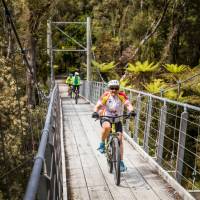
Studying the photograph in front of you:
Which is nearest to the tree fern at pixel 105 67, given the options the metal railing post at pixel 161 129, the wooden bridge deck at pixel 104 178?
the wooden bridge deck at pixel 104 178

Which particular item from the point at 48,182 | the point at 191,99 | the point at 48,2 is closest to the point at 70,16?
the point at 48,2

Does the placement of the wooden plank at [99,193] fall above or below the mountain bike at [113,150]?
below

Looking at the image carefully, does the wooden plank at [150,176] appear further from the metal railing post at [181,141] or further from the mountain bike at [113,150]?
the mountain bike at [113,150]

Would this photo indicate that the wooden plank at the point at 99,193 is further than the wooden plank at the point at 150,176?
No

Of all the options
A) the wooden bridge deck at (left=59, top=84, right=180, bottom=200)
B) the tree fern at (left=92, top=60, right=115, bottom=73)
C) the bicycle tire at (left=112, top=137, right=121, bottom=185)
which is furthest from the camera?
the tree fern at (left=92, top=60, right=115, bottom=73)

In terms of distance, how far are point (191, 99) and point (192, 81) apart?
8.01 ft

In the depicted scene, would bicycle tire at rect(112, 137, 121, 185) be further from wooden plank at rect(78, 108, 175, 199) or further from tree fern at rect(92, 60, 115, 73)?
tree fern at rect(92, 60, 115, 73)

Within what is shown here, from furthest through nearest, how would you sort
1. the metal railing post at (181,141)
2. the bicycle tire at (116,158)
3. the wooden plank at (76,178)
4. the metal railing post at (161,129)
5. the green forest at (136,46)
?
the green forest at (136,46) → the metal railing post at (161,129) → the wooden plank at (76,178) → the bicycle tire at (116,158) → the metal railing post at (181,141)

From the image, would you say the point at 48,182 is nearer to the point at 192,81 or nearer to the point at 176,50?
the point at 192,81

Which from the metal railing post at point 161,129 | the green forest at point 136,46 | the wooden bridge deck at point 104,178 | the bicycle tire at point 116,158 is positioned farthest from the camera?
the green forest at point 136,46

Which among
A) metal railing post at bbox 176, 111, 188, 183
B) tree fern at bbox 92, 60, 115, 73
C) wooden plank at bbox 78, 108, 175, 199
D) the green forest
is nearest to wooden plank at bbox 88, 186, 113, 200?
wooden plank at bbox 78, 108, 175, 199

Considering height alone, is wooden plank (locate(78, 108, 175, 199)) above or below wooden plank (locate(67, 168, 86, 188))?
above

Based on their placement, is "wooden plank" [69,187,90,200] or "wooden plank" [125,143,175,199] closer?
"wooden plank" [69,187,90,200]

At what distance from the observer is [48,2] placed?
14.3m
